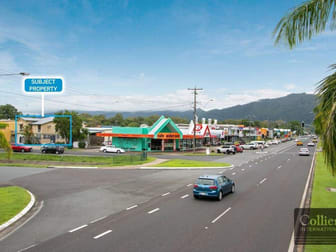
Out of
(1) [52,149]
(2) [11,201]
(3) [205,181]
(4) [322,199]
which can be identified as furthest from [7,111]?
(4) [322,199]

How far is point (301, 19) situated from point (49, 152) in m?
49.0

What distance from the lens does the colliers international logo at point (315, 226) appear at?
415 inches

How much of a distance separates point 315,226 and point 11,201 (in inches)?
599

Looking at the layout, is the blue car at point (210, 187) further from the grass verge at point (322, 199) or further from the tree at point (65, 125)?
the tree at point (65, 125)

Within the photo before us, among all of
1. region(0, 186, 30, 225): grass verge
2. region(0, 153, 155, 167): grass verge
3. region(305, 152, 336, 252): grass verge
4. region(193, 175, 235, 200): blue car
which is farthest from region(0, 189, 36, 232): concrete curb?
region(0, 153, 155, 167): grass verge

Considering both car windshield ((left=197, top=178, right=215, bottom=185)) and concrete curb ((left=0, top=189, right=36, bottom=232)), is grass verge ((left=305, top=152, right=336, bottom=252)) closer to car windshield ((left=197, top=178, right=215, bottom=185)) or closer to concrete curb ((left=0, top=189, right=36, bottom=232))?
car windshield ((left=197, top=178, right=215, bottom=185))

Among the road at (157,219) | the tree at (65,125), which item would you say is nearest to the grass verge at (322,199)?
the road at (157,219)

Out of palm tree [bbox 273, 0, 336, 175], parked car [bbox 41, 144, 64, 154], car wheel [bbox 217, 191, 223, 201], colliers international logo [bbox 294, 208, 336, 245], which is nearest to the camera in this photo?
palm tree [bbox 273, 0, 336, 175]

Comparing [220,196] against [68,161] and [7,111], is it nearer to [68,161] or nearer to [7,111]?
[68,161]

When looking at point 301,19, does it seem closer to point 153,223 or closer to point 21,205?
point 153,223

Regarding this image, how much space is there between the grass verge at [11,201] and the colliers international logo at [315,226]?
476 inches

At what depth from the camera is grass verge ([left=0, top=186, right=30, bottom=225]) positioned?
13.9 metres

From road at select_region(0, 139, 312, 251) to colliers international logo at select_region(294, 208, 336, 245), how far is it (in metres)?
0.47

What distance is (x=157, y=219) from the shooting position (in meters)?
13.5
